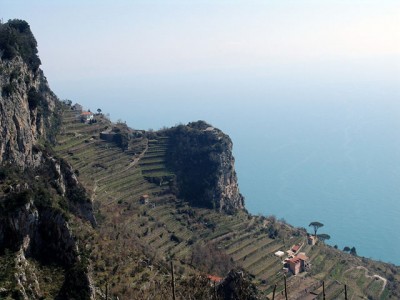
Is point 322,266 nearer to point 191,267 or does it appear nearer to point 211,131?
point 191,267

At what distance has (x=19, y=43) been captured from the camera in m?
48.6

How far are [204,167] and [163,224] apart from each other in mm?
17633

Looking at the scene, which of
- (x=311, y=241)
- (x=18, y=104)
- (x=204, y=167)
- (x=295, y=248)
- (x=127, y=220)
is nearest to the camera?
(x=18, y=104)

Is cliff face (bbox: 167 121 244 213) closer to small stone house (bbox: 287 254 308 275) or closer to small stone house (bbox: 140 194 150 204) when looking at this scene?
small stone house (bbox: 140 194 150 204)

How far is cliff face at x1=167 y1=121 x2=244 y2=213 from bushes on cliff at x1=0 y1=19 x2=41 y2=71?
28175mm

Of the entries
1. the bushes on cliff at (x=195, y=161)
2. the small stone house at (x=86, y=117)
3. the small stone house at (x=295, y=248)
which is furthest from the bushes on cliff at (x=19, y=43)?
the small stone house at (x=295, y=248)

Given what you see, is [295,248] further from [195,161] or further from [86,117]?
[86,117]

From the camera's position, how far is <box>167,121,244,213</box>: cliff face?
226ft

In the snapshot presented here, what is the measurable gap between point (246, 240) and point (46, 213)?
34.1m

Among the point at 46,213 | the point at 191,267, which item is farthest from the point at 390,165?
the point at 46,213

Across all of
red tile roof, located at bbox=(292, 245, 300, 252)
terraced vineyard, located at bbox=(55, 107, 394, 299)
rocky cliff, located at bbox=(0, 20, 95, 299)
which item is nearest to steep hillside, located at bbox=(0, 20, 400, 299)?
rocky cliff, located at bbox=(0, 20, 95, 299)

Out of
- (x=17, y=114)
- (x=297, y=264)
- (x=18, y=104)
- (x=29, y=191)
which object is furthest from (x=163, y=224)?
(x=29, y=191)

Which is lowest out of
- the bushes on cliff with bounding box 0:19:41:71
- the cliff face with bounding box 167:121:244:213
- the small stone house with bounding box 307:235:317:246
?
the small stone house with bounding box 307:235:317:246

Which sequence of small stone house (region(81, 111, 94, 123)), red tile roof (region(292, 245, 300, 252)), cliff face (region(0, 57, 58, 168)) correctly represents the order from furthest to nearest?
small stone house (region(81, 111, 94, 123)) → red tile roof (region(292, 245, 300, 252)) → cliff face (region(0, 57, 58, 168))
